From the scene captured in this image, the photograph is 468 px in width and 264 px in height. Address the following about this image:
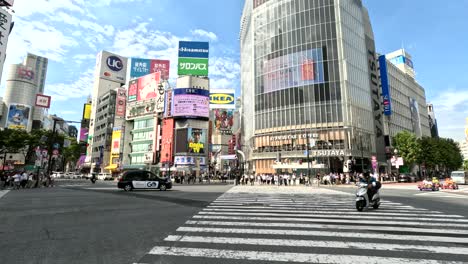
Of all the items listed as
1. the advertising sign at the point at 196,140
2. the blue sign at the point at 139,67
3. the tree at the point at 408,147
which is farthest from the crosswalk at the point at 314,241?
the blue sign at the point at 139,67

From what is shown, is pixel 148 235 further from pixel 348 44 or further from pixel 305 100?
pixel 348 44

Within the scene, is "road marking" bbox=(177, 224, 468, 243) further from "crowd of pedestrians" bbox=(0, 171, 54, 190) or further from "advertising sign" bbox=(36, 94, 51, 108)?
"advertising sign" bbox=(36, 94, 51, 108)

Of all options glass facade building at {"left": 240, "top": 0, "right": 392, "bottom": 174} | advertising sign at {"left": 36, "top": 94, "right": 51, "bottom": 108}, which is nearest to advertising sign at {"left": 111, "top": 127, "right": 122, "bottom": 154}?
advertising sign at {"left": 36, "top": 94, "right": 51, "bottom": 108}

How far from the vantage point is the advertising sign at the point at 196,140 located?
222 ft

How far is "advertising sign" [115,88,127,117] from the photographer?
261 feet

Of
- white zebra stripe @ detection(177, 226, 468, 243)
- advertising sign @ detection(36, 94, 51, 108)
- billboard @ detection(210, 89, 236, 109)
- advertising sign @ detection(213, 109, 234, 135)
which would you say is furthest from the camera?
advertising sign @ detection(213, 109, 234, 135)

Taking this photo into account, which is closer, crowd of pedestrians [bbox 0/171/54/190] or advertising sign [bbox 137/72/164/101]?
crowd of pedestrians [bbox 0/171/54/190]

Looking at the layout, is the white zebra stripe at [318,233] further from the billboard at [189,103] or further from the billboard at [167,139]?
the billboard at [167,139]

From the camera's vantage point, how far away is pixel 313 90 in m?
54.1

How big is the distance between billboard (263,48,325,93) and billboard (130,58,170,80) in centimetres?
3527

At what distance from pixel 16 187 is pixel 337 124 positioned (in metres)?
48.9

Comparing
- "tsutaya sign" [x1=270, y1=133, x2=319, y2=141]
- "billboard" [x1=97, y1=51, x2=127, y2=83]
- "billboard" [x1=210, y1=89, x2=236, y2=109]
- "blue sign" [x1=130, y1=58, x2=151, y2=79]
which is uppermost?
"billboard" [x1=97, y1=51, x2=127, y2=83]

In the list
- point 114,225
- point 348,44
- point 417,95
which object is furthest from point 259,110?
point 417,95

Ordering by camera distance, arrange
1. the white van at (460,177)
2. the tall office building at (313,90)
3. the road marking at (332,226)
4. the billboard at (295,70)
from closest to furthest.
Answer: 1. the road marking at (332,226)
2. the white van at (460,177)
3. the tall office building at (313,90)
4. the billboard at (295,70)
